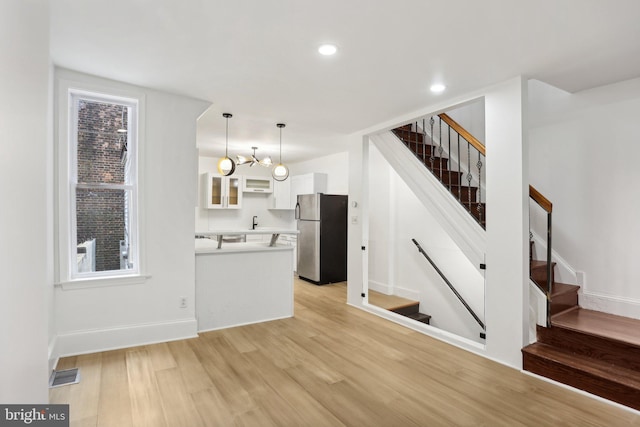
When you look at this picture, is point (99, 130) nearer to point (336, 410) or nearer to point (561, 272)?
point (336, 410)

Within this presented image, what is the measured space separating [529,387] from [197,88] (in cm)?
383

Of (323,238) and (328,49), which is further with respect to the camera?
(323,238)

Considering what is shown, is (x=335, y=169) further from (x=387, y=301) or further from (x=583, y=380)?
(x=583, y=380)

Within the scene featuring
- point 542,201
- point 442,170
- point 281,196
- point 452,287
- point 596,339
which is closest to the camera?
point 596,339

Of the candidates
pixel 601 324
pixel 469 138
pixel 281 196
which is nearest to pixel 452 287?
pixel 601 324

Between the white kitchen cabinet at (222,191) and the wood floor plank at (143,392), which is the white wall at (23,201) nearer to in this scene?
the wood floor plank at (143,392)

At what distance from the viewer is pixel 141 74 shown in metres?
2.97

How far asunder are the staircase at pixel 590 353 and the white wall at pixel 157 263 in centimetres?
331

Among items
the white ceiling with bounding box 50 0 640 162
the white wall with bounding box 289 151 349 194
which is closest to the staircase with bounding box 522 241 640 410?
the white ceiling with bounding box 50 0 640 162

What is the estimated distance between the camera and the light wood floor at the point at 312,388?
7.07 feet

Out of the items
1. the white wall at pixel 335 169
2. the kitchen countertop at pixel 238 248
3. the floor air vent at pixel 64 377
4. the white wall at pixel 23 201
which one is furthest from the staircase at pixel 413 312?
the white wall at pixel 23 201

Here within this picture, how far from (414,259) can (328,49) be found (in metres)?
3.54

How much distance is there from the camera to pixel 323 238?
20.7ft

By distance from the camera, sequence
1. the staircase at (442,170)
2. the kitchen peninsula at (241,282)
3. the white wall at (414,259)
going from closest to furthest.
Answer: the kitchen peninsula at (241,282) → the staircase at (442,170) → the white wall at (414,259)
